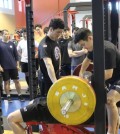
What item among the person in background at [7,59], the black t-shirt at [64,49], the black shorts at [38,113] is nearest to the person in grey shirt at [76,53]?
the black t-shirt at [64,49]

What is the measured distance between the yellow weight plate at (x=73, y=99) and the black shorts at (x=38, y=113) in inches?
14.0

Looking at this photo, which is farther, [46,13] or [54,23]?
[46,13]

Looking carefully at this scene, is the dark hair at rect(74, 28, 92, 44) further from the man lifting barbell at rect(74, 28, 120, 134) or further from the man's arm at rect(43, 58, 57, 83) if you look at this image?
the man's arm at rect(43, 58, 57, 83)

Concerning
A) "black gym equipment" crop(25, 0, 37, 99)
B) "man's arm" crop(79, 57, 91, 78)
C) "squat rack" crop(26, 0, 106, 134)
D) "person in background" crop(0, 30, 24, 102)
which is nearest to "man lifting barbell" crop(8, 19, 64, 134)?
"black gym equipment" crop(25, 0, 37, 99)

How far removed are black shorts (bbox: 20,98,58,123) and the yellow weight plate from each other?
355mm

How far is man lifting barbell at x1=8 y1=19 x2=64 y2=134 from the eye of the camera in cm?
243

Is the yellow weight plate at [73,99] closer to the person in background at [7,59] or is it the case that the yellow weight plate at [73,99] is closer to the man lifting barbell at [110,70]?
the man lifting barbell at [110,70]

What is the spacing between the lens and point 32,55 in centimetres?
329

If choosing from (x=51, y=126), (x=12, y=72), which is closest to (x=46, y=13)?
(x=12, y=72)

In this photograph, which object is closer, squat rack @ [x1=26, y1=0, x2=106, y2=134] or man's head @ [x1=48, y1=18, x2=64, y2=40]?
squat rack @ [x1=26, y1=0, x2=106, y2=134]

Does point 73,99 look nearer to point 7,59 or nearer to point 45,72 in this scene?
point 45,72

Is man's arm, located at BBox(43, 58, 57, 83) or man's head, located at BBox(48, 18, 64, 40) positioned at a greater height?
man's head, located at BBox(48, 18, 64, 40)

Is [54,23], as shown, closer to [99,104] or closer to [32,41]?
[32,41]

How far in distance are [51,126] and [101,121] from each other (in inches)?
29.4
